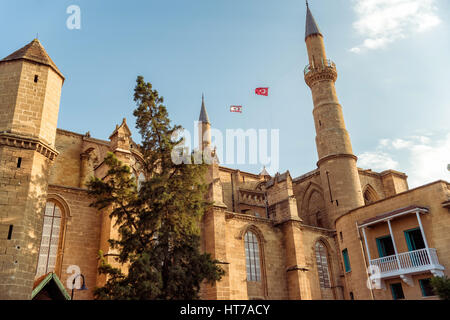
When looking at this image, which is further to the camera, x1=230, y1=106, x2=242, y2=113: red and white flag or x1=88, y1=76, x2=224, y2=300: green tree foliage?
x1=230, y1=106, x2=242, y2=113: red and white flag

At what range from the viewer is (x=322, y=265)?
87.7 ft

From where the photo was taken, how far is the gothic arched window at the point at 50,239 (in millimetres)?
16719

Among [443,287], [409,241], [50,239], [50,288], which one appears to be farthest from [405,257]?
[50,239]

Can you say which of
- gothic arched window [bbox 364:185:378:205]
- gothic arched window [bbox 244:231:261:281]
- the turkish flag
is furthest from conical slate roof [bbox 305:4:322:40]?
gothic arched window [bbox 244:231:261:281]

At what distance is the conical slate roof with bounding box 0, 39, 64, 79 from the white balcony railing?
16694mm

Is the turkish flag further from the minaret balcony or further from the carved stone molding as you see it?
the carved stone molding

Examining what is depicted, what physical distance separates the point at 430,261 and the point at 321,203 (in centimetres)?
1552

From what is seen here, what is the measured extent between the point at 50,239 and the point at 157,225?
22.1ft

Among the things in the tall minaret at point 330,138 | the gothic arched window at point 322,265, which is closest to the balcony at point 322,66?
the tall minaret at point 330,138

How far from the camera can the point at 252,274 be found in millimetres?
23438

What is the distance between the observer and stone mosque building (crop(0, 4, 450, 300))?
45.8 feet

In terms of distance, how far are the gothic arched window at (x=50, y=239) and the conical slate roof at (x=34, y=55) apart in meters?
6.24

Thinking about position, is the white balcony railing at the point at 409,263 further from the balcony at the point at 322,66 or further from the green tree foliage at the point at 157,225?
the balcony at the point at 322,66
